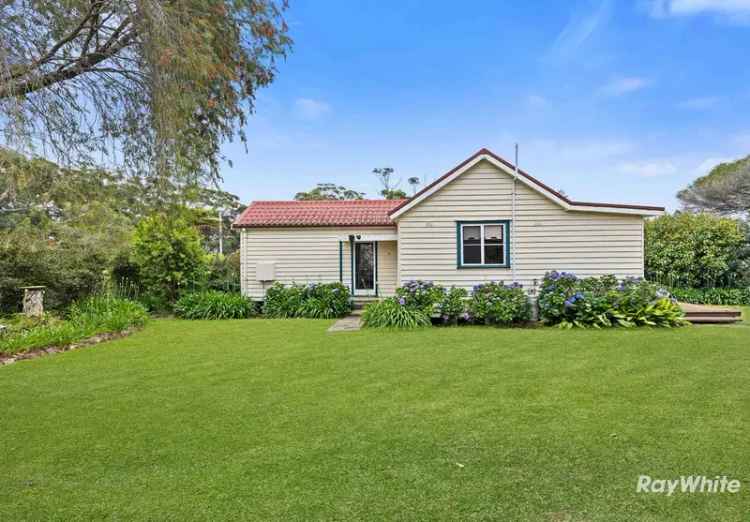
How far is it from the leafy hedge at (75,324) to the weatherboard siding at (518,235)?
719cm

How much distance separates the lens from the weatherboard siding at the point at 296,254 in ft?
47.8

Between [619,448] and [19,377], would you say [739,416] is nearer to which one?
[619,448]

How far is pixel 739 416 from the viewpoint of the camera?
415 cm

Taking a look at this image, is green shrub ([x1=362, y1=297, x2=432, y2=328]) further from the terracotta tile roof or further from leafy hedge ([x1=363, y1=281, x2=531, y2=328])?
the terracotta tile roof

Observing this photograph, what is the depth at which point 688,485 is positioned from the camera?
2.92 meters

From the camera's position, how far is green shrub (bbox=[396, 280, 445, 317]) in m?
11.0

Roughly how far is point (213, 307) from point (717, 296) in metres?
17.3

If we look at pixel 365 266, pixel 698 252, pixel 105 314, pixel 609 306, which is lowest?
pixel 105 314

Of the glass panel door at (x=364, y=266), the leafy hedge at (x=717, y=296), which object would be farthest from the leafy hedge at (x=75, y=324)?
the leafy hedge at (x=717, y=296)

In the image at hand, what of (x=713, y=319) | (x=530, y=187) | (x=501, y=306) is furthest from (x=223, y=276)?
(x=713, y=319)


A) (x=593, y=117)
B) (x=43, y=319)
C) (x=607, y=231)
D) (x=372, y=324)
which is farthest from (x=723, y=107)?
(x=43, y=319)

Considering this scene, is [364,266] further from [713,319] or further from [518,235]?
[713,319]

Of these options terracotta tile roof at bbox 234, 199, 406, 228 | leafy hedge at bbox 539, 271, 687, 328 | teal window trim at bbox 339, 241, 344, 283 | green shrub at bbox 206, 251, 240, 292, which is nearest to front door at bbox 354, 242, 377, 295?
teal window trim at bbox 339, 241, 344, 283

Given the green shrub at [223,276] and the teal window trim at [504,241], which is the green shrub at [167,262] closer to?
the green shrub at [223,276]
